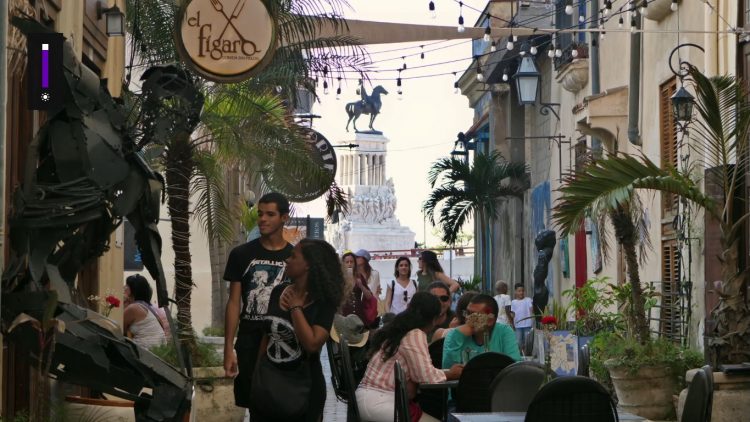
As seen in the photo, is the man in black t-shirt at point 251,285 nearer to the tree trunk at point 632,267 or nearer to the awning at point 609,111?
the tree trunk at point 632,267

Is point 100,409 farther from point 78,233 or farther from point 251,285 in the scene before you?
point 78,233

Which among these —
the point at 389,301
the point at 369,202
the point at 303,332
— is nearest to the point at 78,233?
the point at 303,332

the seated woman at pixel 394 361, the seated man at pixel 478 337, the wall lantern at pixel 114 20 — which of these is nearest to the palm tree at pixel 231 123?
the wall lantern at pixel 114 20

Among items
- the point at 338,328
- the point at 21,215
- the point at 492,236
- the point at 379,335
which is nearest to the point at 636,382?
the point at 338,328

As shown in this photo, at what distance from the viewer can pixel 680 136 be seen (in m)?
19.2

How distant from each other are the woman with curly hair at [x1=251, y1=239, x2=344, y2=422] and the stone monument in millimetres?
73584

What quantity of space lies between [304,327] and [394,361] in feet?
2.95

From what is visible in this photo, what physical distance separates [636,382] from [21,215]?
10081mm

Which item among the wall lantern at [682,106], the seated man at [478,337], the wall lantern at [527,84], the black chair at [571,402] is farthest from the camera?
the wall lantern at [527,84]

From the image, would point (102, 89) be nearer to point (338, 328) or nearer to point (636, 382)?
point (338, 328)

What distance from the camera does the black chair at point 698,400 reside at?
676cm

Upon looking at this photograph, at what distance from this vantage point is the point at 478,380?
9.02 m

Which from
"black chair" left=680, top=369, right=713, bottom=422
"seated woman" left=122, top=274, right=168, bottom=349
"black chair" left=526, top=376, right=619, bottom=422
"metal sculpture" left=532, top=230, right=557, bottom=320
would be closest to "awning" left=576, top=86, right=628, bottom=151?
"metal sculpture" left=532, top=230, right=557, bottom=320

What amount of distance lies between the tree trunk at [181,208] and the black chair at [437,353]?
5.27m
